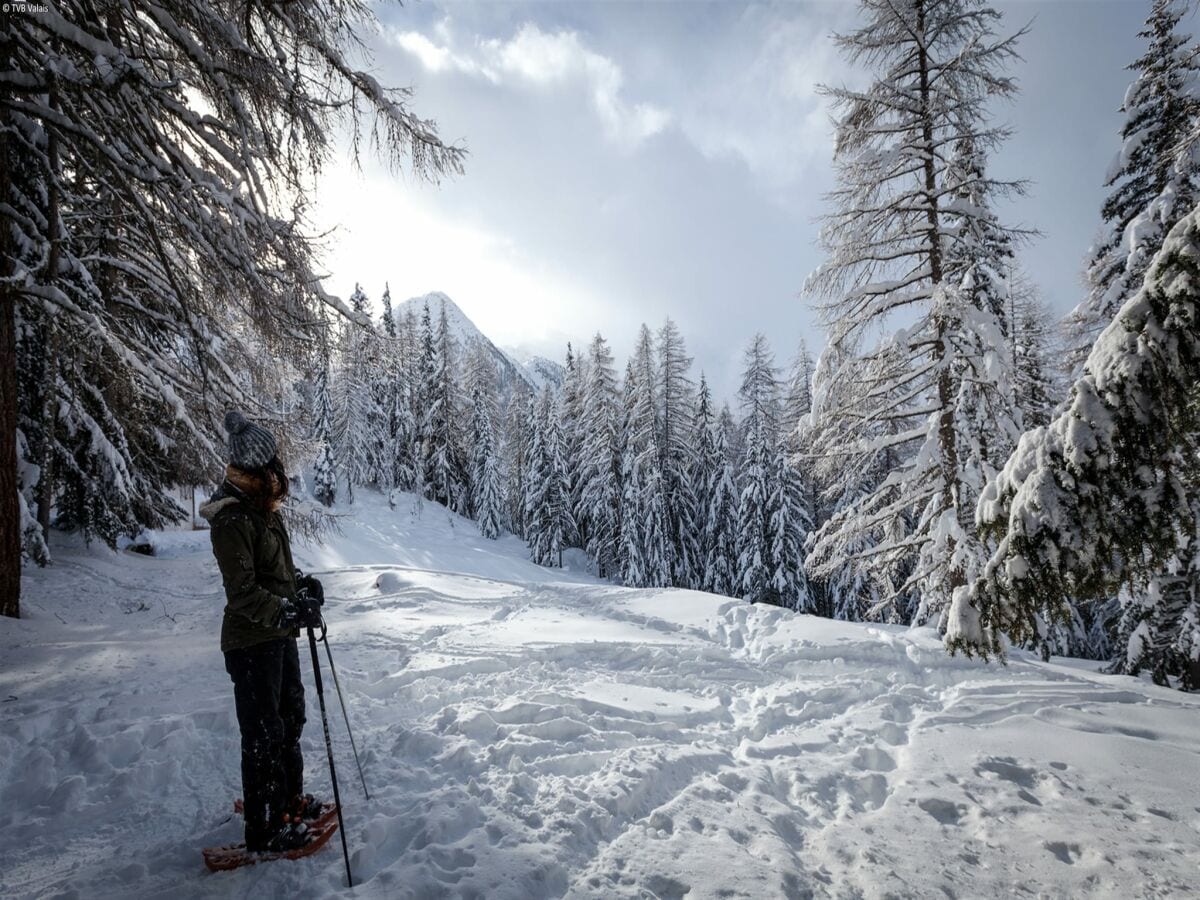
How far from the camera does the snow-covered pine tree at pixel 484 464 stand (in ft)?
127

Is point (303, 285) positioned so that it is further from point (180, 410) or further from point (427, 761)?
point (427, 761)

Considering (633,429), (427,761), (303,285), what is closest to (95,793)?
(427,761)

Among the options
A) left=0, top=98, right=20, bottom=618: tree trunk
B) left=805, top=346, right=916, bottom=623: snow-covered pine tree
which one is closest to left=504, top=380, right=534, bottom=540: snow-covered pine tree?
left=805, top=346, right=916, bottom=623: snow-covered pine tree

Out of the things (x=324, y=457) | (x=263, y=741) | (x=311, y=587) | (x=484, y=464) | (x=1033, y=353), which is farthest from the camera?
(x=484, y=464)

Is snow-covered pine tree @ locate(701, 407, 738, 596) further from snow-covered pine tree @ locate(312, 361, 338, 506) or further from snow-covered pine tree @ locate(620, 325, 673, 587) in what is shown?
snow-covered pine tree @ locate(312, 361, 338, 506)

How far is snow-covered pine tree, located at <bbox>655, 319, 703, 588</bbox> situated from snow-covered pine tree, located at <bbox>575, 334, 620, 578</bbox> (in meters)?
2.99

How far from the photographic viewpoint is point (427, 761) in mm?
3971

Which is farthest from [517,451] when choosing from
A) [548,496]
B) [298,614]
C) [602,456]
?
[298,614]

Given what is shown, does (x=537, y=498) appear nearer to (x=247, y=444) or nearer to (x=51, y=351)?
(x=51, y=351)

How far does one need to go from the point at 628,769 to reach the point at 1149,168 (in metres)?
12.5

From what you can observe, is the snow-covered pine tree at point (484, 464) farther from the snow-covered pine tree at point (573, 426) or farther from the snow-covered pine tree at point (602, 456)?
the snow-covered pine tree at point (602, 456)

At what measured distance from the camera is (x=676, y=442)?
2820 cm

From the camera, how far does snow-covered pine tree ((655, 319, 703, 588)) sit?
27859mm

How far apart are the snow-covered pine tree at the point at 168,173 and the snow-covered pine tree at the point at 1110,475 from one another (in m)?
6.15
